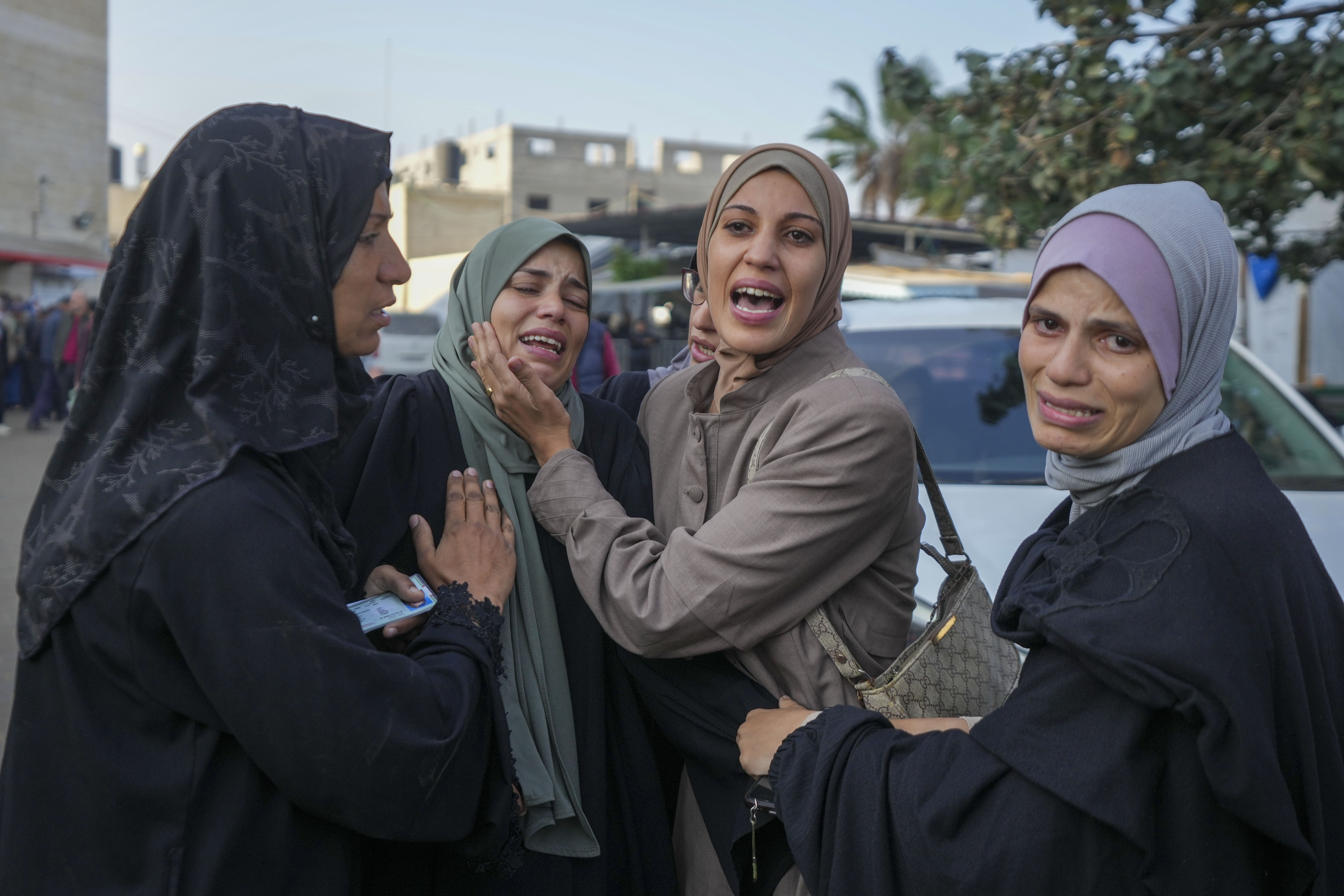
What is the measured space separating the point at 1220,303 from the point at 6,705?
4953 mm

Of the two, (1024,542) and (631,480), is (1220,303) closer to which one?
(1024,542)

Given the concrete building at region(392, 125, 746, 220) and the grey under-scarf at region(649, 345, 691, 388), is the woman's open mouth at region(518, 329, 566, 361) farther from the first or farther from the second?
the concrete building at region(392, 125, 746, 220)

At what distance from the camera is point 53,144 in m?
29.5

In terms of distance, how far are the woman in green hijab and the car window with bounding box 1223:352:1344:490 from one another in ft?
8.60

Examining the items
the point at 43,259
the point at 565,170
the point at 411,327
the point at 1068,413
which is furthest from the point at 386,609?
the point at 565,170

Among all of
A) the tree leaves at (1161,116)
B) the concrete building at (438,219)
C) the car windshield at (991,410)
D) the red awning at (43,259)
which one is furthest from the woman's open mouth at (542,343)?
the concrete building at (438,219)

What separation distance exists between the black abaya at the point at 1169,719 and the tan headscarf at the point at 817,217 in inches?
32.2

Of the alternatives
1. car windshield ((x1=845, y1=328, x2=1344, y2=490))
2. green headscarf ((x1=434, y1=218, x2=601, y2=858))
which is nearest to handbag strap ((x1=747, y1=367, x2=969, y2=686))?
green headscarf ((x1=434, y1=218, x2=601, y2=858))

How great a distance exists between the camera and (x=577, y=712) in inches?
85.3

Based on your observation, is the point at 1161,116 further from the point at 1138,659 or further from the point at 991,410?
the point at 1138,659

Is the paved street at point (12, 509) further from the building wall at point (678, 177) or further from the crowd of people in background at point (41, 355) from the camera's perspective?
the building wall at point (678, 177)

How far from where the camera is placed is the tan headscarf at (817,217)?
2215 millimetres

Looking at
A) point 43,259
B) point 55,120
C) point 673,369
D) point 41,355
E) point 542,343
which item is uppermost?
point 55,120

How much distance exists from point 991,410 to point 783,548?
2.65 m
